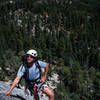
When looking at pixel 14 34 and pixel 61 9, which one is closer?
pixel 14 34

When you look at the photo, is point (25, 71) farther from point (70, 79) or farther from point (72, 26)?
point (72, 26)

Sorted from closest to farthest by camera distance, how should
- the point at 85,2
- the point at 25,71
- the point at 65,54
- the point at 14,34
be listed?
the point at 25,71 < the point at 65,54 < the point at 14,34 < the point at 85,2

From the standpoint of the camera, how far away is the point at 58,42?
173 ft

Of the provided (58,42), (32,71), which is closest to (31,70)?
(32,71)

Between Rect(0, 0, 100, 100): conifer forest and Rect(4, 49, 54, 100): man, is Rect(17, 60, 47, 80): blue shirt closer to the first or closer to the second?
Rect(4, 49, 54, 100): man

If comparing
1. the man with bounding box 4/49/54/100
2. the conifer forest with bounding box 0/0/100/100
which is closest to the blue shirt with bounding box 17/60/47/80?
the man with bounding box 4/49/54/100

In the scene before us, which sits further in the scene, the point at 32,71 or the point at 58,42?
the point at 58,42

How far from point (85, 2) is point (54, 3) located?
27252mm

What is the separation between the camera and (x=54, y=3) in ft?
298

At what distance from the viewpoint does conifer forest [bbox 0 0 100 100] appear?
99.3 feet

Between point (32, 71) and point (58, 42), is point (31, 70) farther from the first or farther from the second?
point (58, 42)

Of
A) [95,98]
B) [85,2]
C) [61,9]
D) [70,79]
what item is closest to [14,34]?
[70,79]

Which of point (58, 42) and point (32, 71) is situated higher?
point (32, 71)

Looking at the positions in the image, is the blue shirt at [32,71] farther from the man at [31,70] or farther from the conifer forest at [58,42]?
the conifer forest at [58,42]
